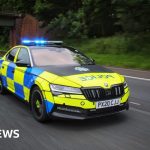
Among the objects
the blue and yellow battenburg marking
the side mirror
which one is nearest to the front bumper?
the blue and yellow battenburg marking

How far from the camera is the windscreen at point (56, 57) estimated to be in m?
7.65

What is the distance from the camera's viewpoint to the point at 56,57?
7.86 m

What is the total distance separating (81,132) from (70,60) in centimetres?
204

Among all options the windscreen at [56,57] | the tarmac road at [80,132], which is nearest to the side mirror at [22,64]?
the windscreen at [56,57]

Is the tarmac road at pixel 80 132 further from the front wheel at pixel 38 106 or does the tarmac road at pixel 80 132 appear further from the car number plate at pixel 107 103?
the car number plate at pixel 107 103

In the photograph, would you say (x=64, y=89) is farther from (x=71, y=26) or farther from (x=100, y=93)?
(x=71, y=26)

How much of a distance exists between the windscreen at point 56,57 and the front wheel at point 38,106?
2.52 feet

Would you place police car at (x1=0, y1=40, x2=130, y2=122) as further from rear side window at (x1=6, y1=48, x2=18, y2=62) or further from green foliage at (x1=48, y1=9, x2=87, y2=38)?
green foliage at (x1=48, y1=9, x2=87, y2=38)

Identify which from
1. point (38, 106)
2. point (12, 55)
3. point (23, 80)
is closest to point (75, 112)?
point (38, 106)

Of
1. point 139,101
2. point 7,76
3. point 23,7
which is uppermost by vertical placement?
point 23,7

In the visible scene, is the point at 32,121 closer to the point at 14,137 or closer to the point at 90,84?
the point at 14,137

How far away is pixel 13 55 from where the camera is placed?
8891mm

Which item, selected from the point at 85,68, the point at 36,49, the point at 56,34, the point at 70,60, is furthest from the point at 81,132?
the point at 56,34

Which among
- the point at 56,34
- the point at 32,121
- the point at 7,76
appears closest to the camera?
the point at 32,121
